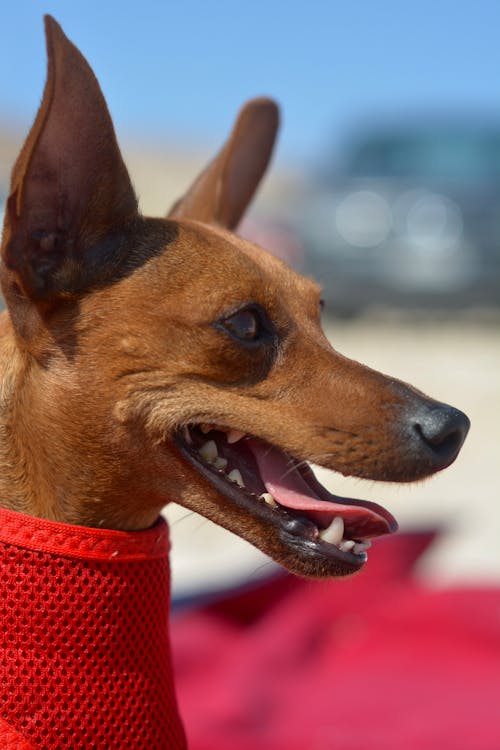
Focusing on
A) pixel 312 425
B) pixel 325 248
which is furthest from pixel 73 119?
pixel 325 248

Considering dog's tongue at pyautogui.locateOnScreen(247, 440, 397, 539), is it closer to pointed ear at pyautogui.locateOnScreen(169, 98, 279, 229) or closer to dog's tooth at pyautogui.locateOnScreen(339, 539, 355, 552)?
dog's tooth at pyautogui.locateOnScreen(339, 539, 355, 552)

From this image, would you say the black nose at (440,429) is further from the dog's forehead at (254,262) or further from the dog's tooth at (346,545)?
the dog's forehead at (254,262)

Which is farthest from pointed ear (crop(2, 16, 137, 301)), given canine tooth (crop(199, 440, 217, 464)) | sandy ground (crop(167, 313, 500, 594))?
sandy ground (crop(167, 313, 500, 594))

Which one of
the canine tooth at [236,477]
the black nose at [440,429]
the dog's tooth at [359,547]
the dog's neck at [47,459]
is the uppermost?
the black nose at [440,429]

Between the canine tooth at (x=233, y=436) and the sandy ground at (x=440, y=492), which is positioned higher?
the canine tooth at (x=233, y=436)

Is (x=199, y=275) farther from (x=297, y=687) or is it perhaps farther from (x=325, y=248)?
(x=325, y=248)

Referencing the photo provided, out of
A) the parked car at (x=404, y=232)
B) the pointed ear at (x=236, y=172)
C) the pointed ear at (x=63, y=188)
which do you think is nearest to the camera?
the pointed ear at (x=63, y=188)

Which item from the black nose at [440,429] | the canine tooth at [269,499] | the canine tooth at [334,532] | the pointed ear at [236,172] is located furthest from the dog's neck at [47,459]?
the pointed ear at [236,172]

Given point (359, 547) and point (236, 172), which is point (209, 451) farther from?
point (236, 172)
